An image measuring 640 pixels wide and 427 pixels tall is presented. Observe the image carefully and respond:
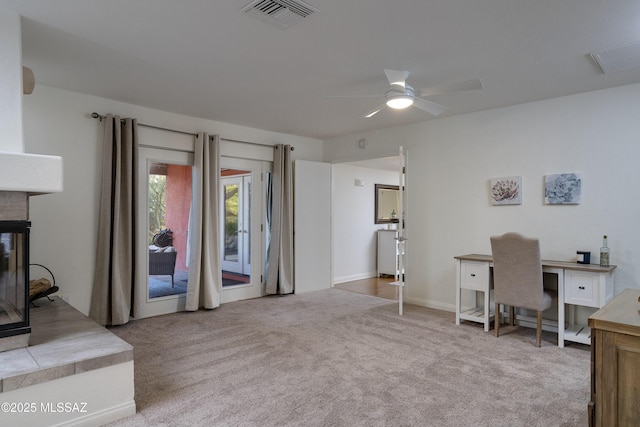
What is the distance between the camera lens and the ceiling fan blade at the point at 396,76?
3.03 m

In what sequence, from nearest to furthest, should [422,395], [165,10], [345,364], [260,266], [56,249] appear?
1. [165,10]
2. [422,395]
3. [345,364]
4. [56,249]
5. [260,266]

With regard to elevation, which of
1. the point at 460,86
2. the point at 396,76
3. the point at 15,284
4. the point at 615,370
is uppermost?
the point at 396,76

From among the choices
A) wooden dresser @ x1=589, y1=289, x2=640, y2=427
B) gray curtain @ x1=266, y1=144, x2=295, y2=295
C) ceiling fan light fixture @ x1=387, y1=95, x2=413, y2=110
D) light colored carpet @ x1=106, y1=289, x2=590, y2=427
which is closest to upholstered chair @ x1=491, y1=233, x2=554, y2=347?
light colored carpet @ x1=106, y1=289, x2=590, y2=427

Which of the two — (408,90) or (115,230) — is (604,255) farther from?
(115,230)

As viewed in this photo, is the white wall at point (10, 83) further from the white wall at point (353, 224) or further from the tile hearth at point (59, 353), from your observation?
the white wall at point (353, 224)

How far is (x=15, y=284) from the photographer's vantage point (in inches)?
93.0

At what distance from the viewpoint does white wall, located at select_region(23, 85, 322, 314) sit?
3676 millimetres

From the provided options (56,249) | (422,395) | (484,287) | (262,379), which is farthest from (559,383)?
(56,249)

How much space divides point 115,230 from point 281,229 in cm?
224

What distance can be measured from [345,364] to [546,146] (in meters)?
3.10

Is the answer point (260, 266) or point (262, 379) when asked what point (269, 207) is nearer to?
point (260, 266)

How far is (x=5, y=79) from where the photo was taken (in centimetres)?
232

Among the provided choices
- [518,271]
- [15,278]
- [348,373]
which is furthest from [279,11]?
[518,271]

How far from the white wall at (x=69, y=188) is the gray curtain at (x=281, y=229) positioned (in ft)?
7.07
